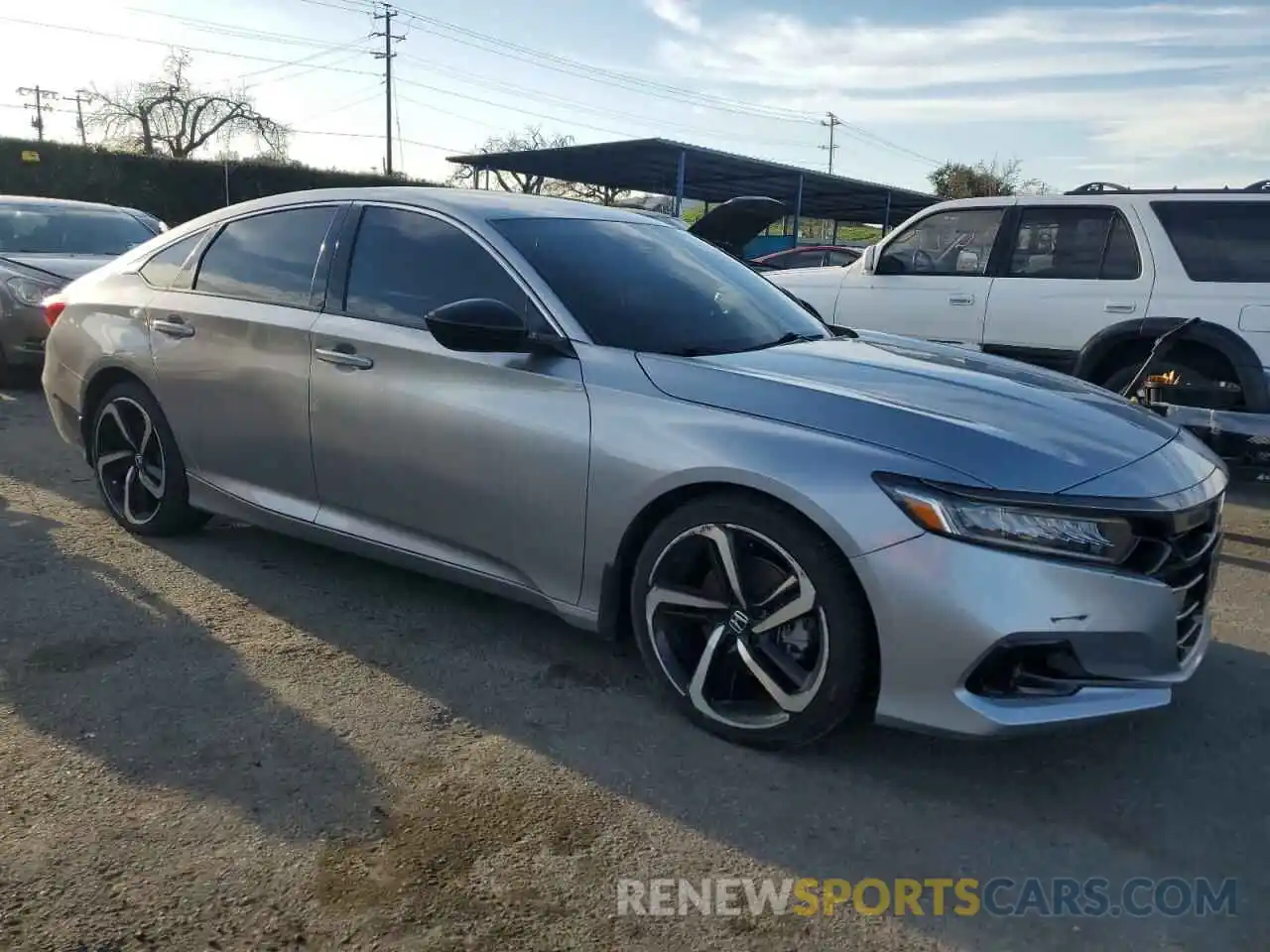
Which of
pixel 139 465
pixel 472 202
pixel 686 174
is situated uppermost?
pixel 686 174

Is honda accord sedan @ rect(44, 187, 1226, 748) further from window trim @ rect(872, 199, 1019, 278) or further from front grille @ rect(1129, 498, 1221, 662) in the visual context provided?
window trim @ rect(872, 199, 1019, 278)

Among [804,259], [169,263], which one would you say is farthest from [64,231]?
[804,259]

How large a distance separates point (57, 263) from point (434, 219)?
21.1 ft

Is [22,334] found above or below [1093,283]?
below

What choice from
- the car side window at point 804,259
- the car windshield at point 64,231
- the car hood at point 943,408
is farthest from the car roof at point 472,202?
the car side window at point 804,259

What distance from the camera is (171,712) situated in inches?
127

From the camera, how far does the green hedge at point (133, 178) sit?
24.6 m

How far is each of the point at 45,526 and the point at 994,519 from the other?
4.43m

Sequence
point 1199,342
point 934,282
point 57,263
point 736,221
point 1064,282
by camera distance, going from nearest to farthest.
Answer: point 736,221 → point 1199,342 → point 1064,282 → point 934,282 → point 57,263

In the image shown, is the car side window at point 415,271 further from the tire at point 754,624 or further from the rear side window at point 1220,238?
the rear side window at point 1220,238

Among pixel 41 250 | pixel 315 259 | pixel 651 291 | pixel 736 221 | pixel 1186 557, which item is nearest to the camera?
pixel 1186 557

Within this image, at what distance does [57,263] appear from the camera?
8805 millimetres

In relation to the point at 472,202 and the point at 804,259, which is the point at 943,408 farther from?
the point at 804,259

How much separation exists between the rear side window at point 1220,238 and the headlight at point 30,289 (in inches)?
324
